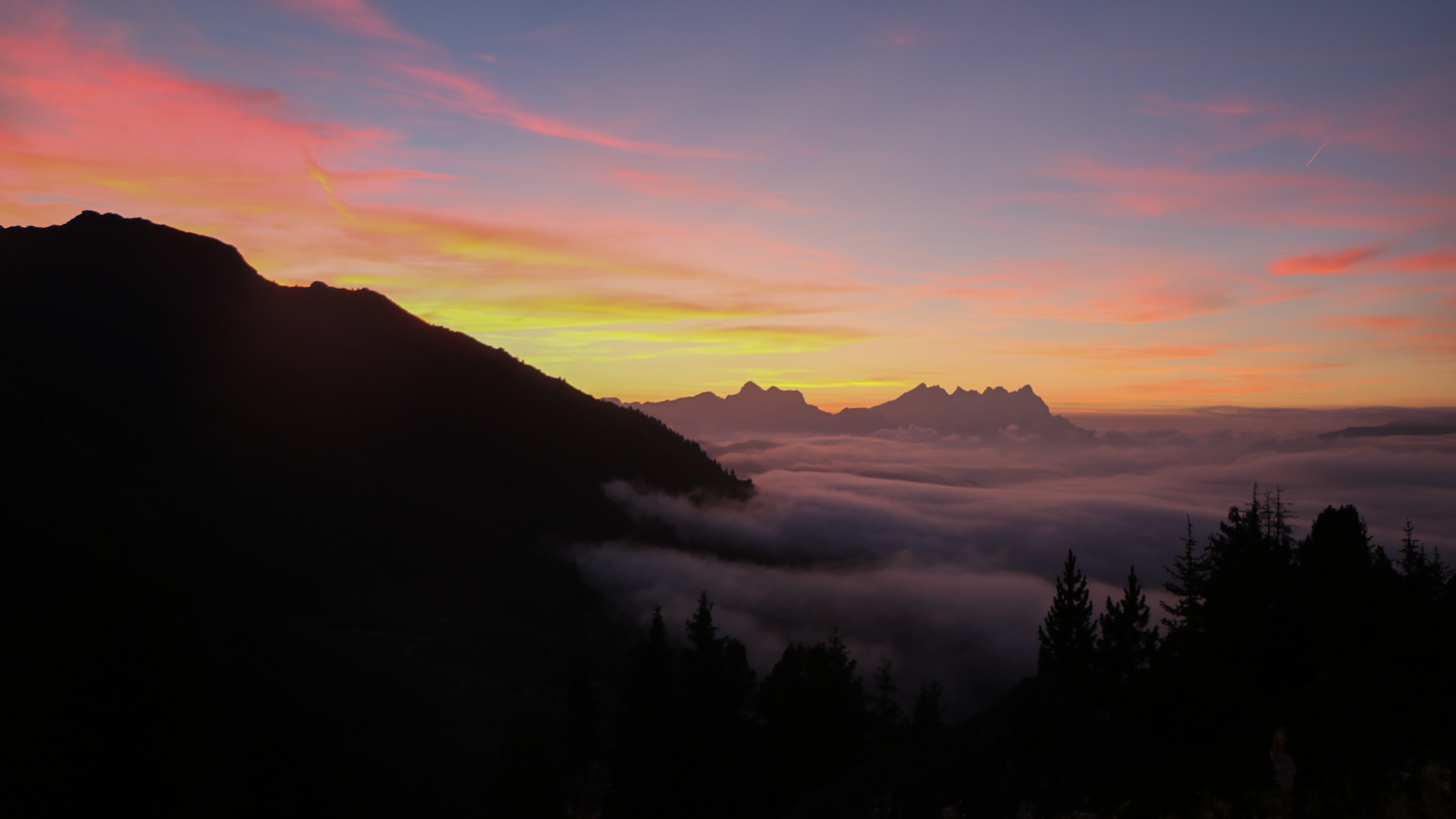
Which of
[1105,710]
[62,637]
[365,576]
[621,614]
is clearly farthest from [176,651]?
[621,614]

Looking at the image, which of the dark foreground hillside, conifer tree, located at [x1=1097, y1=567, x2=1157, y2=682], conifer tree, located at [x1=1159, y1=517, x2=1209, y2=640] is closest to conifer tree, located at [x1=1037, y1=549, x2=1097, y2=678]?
conifer tree, located at [x1=1159, y1=517, x2=1209, y2=640]

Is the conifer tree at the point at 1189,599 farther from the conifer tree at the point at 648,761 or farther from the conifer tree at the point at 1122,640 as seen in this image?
the conifer tree at the point at 648,761

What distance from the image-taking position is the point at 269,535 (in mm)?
108438

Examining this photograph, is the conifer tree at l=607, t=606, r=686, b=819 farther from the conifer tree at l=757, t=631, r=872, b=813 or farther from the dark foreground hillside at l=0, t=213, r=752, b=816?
the dark foreground hillside at l=0, t=213, r=752, b=816

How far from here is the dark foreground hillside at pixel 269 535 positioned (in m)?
21.0

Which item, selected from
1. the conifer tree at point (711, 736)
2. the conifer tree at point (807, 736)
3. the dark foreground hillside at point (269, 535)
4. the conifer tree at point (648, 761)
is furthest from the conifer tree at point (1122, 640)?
the dark foreground hillside at point (269, 535)

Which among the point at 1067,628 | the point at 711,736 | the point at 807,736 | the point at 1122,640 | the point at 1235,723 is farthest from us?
the point at 1067,628

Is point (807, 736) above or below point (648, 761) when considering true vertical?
below

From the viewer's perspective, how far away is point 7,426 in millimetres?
103062

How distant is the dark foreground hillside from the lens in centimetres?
2098

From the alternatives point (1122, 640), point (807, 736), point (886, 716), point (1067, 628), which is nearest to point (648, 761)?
point (807, 736)

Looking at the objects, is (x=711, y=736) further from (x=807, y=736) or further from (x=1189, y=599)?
(x=1189, y=599)

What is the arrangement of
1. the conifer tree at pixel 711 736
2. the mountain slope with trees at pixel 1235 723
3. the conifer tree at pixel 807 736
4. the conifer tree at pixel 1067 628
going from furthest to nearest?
the conifer tree at pixel 1067 628 < the conifer tree at pixel 807 736 < the conifer tree at pixel 711 736 < the mountain slope with trees at pixel 1235 723

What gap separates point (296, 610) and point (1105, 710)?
314 ft
